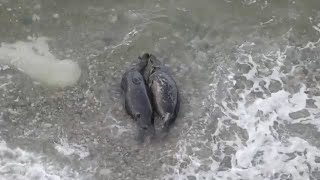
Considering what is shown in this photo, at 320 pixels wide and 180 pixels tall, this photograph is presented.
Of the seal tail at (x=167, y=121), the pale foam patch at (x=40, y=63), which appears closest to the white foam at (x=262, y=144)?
the seal tail at (x=167, y=121)

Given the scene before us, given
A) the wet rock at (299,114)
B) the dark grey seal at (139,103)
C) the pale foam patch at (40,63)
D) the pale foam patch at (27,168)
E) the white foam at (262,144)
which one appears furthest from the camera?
the pale foam patch at (40,63)

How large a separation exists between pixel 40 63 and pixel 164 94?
2.03 m

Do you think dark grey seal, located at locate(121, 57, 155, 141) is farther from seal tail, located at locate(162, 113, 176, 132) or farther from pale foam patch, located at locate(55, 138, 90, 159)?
pale foam patch, located at locate(55, 138, 90, 159)

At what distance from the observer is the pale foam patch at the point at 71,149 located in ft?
24.6

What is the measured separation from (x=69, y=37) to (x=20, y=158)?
226cm

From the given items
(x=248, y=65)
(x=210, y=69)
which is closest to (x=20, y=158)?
(x=210, y=69)

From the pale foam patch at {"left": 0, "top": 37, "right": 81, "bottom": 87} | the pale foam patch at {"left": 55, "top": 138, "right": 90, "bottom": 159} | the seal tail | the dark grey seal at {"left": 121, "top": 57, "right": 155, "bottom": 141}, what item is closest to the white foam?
the seal tail

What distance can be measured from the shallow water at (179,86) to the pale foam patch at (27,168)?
13 millimetres

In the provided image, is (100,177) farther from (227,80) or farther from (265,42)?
(265,42)

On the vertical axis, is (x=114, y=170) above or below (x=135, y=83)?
below

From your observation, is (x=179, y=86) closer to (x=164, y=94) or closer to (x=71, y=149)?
(x=164, y=94)

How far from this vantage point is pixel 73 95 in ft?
26.6

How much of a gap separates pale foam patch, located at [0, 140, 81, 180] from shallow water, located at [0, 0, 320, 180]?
0.01 meters

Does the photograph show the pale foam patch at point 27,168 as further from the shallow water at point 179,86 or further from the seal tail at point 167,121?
the seal tail at point 167,121
